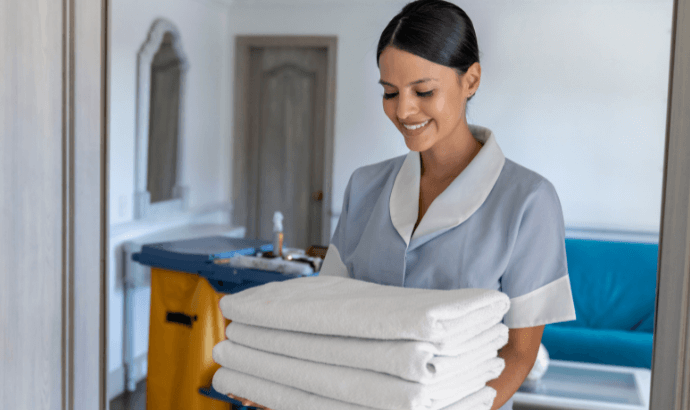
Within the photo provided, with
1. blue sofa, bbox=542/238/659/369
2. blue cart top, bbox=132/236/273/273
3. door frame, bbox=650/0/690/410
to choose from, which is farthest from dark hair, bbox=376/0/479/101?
blue sofa, bbox=542/238/659/369

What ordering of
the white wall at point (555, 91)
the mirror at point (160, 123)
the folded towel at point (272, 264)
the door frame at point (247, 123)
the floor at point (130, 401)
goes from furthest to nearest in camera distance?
the door frame at point (247, 123) < the white wall at point (555, 91) < the mirror at point (160, 123) < the floor at point (130, 401) < the folded towel at point (272, 264)

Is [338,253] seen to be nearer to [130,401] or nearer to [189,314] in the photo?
[189,314]

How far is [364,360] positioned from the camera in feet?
1.82

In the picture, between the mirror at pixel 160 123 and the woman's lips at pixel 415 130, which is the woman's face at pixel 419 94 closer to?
the woman's lips at pixel 415 130

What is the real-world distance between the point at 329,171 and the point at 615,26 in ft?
6.96

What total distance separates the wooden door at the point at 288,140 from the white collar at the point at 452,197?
12.5 ft

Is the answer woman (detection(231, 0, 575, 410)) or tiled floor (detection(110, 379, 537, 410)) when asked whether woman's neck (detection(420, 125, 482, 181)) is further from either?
tiled floor (detection(110, 379, 537, 410))

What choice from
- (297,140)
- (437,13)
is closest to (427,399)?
(437,13)

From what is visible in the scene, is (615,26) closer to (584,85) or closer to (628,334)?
(584,85)

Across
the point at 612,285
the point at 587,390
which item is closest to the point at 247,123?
the point at 612,285

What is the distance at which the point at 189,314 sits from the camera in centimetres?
257

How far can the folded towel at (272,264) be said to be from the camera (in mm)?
2379

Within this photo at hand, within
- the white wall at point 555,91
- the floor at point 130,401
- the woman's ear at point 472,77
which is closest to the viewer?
the woman's ear at point 472,77
